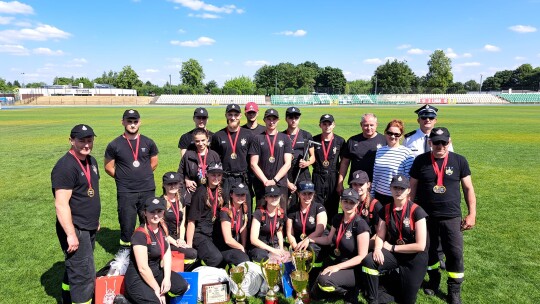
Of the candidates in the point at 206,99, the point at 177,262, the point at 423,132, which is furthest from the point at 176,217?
the point at 206,99

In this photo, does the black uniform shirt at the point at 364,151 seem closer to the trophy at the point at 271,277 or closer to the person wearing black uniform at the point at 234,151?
the person wearing black uniform at the point at 234,151

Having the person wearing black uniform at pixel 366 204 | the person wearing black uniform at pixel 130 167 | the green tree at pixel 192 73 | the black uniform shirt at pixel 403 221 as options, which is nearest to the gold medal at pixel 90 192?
the person wearing black uniform at pixel 130 167

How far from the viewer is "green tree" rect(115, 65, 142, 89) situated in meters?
98.2

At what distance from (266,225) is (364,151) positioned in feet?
6.73

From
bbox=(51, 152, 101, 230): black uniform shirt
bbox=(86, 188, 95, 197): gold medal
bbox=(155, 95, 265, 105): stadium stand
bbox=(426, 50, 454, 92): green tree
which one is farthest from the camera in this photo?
bbox=(426, 50, 454, 92): green tree

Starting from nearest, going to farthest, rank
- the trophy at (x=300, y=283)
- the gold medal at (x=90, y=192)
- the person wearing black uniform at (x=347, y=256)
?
the trophy at (x=300, y=283)
the gold medal at (x=90, y=192)
the person wearing black uniform at (x=347, y=256)

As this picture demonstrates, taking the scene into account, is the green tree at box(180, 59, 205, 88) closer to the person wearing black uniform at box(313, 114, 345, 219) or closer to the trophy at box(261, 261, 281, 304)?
the person wearing black uniform at box(313, 114, 345, 219)

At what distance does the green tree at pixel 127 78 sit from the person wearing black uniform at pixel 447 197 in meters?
105

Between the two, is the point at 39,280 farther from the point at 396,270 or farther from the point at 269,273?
the point at 396,270

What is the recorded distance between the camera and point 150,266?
400 cm

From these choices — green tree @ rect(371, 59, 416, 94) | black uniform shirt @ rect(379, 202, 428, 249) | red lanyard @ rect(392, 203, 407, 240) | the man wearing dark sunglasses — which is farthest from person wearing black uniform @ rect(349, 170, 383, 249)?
green tree @ rect(371, 59, 416, 94)

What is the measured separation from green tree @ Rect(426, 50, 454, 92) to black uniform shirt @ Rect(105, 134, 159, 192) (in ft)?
299

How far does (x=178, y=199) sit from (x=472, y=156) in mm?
12593

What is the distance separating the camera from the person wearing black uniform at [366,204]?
460cm
